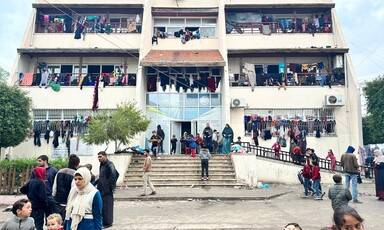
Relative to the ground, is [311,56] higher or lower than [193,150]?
higher

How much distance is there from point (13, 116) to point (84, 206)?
621 inches

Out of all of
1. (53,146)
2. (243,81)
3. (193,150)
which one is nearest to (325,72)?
(243,81)

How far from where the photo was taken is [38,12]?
73.3 ft

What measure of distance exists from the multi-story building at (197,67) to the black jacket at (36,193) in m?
13.8

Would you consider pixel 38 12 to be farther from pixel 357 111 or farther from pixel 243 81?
pixel 357 111

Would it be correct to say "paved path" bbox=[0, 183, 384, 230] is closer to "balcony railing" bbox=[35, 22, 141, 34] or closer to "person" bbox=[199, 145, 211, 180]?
"person" bbox=[199, 145, 211, 180]

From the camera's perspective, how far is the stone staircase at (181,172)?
13688mm

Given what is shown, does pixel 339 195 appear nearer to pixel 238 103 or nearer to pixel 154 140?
pixel 154 140

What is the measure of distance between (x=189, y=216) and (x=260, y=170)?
8.82m

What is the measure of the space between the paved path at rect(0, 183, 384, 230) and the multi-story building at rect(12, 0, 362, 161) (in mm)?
7856

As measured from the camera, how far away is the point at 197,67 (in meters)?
21.5

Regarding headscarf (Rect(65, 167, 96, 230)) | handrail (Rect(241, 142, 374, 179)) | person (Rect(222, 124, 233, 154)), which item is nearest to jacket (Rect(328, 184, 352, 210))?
headscarf (Rect(65, 167, 96, 230))

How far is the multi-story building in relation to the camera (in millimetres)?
19812

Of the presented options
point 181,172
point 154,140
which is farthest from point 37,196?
point 154,140
